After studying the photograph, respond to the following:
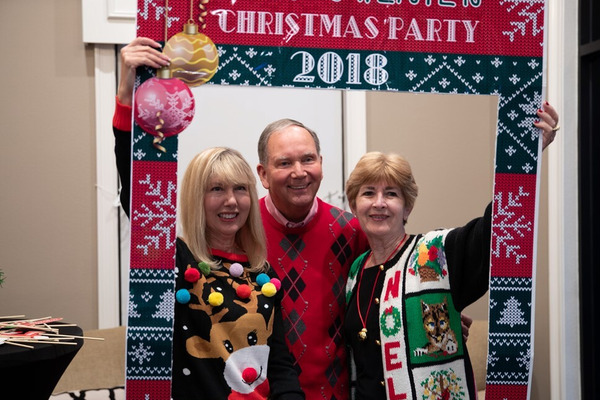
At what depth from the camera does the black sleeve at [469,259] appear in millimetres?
2021

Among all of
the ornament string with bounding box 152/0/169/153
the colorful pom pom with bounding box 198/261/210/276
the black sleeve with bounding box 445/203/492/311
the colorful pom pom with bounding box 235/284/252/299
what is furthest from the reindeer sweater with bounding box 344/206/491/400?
the ornament string with bounding box 152/0/169/153

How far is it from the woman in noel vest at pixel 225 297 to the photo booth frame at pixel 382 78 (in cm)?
9

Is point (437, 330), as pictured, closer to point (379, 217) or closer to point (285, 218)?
point (379, 217)

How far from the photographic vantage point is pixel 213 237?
6.88 ft

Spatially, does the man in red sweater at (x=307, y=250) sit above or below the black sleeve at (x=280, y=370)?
above

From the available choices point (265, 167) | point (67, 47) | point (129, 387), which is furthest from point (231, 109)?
point (67, 47)

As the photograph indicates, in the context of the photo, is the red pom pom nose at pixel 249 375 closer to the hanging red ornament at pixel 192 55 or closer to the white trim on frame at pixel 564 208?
the hanging red ornament at pixel 192 55

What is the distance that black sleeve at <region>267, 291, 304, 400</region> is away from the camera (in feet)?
6.63

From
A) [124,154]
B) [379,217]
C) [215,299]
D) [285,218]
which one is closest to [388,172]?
[379,217]

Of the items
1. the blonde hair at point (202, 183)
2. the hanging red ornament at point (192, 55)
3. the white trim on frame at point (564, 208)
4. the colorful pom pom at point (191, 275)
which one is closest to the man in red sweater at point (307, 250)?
the blonde hair at point (202, 183)

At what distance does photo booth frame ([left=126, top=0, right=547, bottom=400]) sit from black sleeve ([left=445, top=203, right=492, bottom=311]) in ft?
0.11

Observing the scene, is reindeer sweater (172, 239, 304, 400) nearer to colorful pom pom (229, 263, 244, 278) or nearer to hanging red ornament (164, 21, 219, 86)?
colorful pom pom (229, 263, 244, 278)

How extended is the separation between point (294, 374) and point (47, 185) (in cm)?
261
